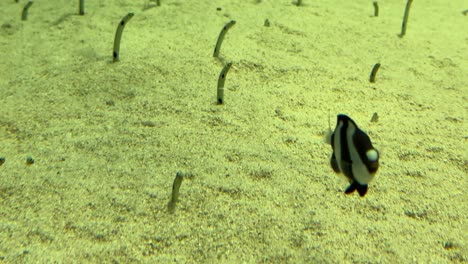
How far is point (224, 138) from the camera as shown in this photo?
3.36 meters

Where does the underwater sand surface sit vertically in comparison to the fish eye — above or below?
below

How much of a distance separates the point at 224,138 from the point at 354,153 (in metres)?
1.50

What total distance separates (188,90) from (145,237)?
5.60ft

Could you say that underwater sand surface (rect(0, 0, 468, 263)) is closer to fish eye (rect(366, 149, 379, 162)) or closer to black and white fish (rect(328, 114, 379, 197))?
black and white fish (rect(328, 114, 379, 197))

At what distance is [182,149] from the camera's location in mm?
3223

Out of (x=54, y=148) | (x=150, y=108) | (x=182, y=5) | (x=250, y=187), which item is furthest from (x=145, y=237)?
(x=182, y=5)

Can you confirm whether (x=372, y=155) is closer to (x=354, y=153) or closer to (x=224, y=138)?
(x=354, y=153)

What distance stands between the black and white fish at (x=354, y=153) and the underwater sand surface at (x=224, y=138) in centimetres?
66

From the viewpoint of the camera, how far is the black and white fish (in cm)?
196

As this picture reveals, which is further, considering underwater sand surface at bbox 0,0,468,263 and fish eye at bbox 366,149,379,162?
underwater sand surface at bbox 0,0,468,263

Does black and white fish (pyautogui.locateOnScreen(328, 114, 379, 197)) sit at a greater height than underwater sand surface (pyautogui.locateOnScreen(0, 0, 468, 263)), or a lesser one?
greater

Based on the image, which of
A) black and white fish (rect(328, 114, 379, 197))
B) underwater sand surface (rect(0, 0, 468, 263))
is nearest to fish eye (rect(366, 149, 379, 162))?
black and white fish (rect(328, 114, 379, 197))

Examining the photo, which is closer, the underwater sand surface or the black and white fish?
the black and white fish

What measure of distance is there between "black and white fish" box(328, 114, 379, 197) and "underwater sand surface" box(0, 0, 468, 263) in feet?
2.15
